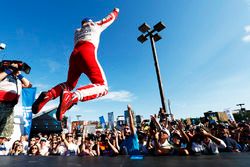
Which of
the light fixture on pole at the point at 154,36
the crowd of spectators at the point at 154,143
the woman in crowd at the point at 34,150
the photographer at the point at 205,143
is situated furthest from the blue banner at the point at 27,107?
the photographer at the point at 205,143

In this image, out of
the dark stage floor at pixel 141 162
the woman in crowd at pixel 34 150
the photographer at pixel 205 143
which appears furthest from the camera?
the woman in crowd at pixel 34 150

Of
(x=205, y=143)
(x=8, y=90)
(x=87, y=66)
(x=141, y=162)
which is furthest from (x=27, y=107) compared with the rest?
(x=141, y=162)

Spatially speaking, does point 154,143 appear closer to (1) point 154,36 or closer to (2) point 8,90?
(2) point 8,90

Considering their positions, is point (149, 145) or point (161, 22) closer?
point (149, 145)

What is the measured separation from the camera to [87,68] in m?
2.24

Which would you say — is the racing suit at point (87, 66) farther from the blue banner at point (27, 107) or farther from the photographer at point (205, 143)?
the blue banner at point (27, 107)

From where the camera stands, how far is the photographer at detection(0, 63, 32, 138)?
236cm

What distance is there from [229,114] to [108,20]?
13366 mm

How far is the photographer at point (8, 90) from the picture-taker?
236 cm

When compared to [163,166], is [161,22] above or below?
above

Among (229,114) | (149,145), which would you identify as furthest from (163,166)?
(229,114)

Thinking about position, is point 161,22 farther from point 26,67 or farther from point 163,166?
point 163,166

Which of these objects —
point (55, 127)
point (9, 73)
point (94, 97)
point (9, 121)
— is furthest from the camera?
point (55, 127)

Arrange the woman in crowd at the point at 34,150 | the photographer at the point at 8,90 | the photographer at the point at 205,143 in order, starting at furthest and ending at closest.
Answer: the woman in crowd at the point at 34,150 < the photographer at the point at 205,143 < the photographer at the point at 8,90
